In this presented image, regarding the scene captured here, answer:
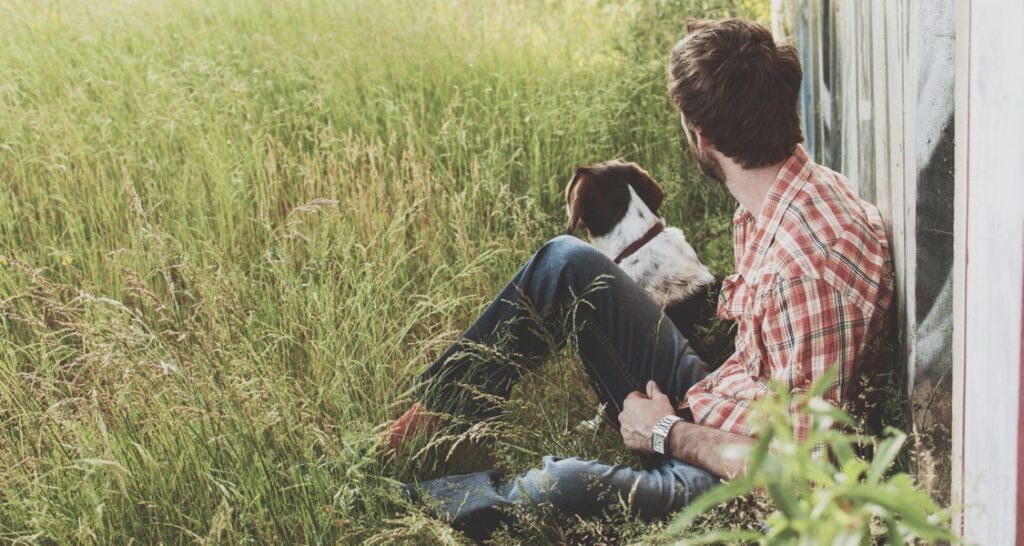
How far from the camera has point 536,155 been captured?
4598 mm

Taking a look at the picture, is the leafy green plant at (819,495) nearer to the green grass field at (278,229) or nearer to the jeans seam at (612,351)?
the green grass field at (278,229)

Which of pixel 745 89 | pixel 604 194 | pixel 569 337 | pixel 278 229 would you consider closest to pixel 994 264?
pixel 745 89

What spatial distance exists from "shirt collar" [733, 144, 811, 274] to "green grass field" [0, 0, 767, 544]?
735mm

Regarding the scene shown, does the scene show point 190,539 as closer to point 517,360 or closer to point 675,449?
point 517,360

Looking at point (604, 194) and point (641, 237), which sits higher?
point (604, 194)

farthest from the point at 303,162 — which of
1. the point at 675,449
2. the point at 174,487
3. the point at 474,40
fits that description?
the point at 675,449

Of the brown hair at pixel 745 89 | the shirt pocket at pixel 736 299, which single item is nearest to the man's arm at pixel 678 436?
the shirt pocket at pixel 736 299

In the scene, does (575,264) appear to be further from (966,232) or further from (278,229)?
(966,232)

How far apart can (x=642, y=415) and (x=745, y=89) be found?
2.93 ft

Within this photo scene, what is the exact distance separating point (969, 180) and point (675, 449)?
46.7 inches

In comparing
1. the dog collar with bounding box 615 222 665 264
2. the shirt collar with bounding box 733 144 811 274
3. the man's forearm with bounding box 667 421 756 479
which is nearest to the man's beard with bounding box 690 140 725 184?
the shirt collar with bounding box 733 144 811 274

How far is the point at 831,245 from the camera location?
245cm

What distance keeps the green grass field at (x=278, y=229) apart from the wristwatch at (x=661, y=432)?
22cm

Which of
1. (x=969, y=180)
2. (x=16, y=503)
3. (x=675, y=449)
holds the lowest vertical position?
(x=675, y=449)
